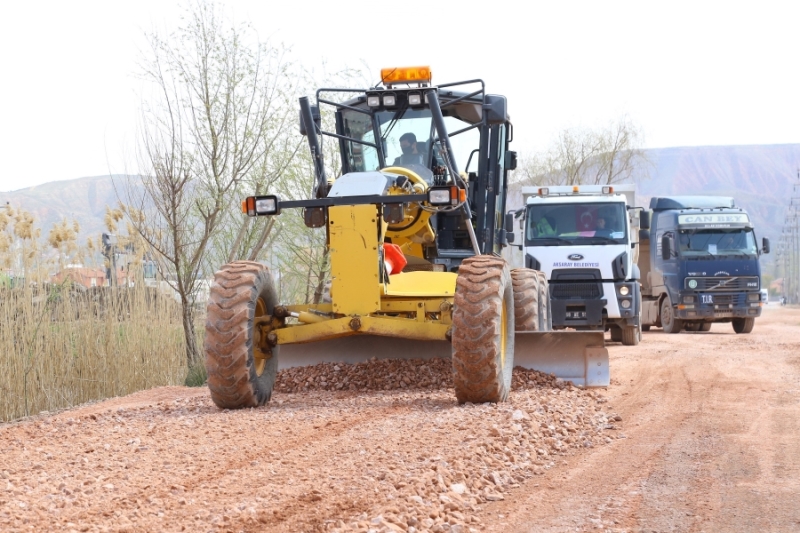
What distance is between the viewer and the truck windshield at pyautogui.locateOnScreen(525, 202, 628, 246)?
17328 millimetres

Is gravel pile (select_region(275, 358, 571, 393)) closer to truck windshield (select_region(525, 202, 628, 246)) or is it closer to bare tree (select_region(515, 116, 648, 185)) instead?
truck windshield (select_region(525, 202, 628, 246))

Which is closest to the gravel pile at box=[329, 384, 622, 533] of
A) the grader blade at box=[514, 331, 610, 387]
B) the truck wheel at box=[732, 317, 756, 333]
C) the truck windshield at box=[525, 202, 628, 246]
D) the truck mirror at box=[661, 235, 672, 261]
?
the grader blade at box=[514, 331, 610, 387]

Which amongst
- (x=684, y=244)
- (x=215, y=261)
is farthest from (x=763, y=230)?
(x=215, y=261)

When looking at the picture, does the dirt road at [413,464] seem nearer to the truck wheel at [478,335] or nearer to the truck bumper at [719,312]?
the truck wheel at [478,335]

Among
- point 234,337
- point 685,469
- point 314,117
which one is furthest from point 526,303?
point 685,469

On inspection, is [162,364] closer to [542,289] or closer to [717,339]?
[542,289]

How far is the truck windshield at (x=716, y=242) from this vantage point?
21641 mm

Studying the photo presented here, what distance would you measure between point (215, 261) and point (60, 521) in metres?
11.7

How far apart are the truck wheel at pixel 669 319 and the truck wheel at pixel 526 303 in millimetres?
13833

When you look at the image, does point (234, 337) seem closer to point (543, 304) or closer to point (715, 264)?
point (543, 304)

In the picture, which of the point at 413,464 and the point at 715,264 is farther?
the point at 715,264

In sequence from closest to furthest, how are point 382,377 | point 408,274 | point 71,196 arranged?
point 408,274
point 382,377
point 71,196

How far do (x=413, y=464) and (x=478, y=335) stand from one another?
2.00m

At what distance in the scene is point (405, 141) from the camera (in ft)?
30.7
